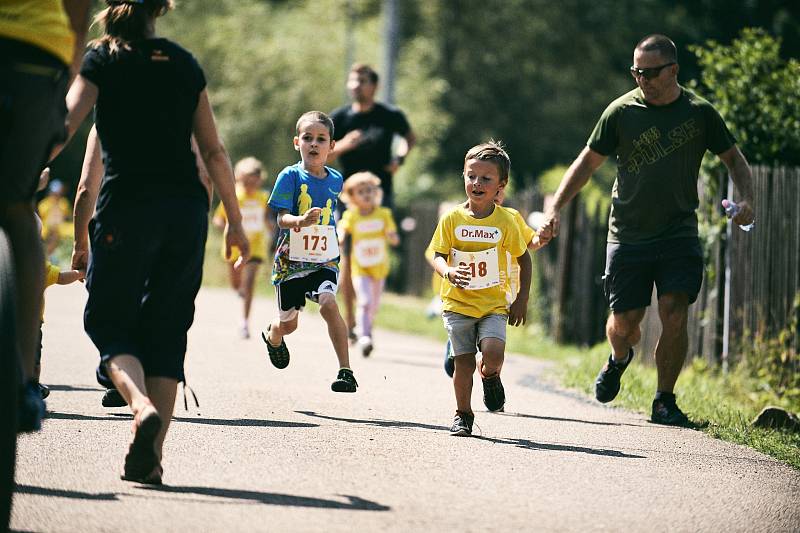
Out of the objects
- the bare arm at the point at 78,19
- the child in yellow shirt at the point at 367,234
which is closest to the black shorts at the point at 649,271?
the child in yellow shirt at the point at 367,234

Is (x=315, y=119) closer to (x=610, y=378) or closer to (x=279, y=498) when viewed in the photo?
(x=610, y=378)

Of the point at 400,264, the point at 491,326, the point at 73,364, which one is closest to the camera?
the point at 491,326

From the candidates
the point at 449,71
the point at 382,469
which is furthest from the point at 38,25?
the point at 449,71

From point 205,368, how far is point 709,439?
13.2 feet

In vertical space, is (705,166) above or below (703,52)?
below

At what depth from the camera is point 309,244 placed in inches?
324

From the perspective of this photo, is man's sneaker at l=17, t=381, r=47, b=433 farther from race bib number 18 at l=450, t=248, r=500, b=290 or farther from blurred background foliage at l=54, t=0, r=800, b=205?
blurred background foliage at l=54, t=0, r=800, b=205

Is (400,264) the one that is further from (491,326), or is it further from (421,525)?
(421,525)

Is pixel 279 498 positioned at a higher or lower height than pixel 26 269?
lower

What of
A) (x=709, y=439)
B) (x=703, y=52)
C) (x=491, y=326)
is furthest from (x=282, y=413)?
(x=703, y=52)

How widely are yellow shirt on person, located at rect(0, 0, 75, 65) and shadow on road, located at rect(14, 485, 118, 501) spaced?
1.62 metres

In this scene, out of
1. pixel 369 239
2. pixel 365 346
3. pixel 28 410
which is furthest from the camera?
pixel 369 239

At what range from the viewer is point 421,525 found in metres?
4.90

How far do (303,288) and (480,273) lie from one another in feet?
4.57
